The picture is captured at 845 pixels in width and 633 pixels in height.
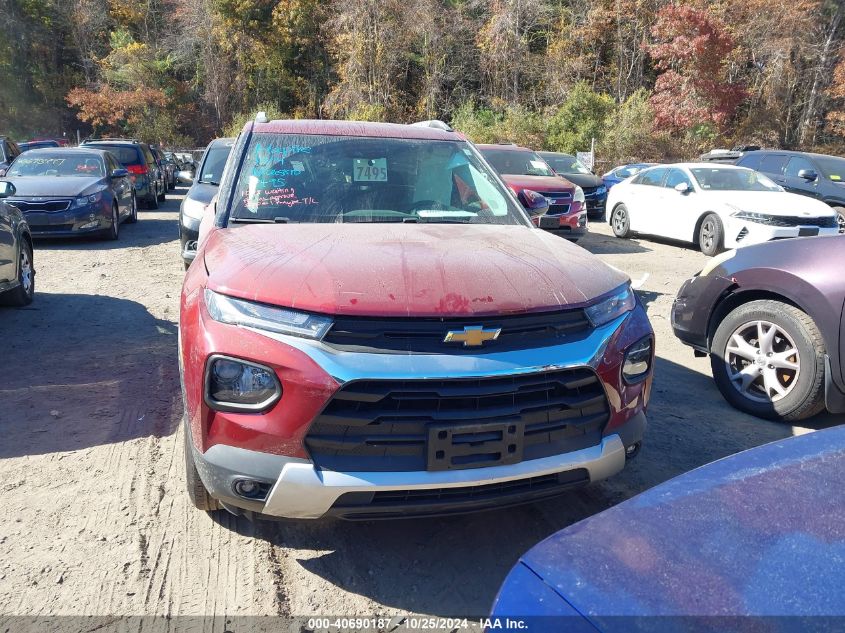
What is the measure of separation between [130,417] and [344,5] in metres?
35.8

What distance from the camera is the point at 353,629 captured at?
2.53 meters

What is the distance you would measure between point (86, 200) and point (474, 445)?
35.2 ft

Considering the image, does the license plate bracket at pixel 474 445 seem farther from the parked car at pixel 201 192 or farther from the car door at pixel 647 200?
the car door at pixel 647 200

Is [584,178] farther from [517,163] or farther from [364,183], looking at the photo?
[364,183]

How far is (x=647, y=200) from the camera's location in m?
13.4

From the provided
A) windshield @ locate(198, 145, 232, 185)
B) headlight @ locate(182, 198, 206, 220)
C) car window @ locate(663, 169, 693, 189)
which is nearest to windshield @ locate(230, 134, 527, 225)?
headlight @ locate(182, 198, 206, 220)

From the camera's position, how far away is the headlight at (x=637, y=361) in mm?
2848


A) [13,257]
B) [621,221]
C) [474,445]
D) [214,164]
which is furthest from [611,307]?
[621,221]

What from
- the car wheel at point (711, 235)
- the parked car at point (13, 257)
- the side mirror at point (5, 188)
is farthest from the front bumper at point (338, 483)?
the car wheel at point (711, 235)

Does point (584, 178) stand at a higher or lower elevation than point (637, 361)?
lower

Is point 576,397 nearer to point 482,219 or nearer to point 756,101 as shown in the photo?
point 482,219

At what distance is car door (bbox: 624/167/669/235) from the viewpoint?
518 inches

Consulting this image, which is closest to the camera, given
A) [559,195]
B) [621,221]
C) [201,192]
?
[201,192]

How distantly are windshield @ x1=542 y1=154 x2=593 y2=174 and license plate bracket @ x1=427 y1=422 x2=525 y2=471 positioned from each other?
1496 cm
